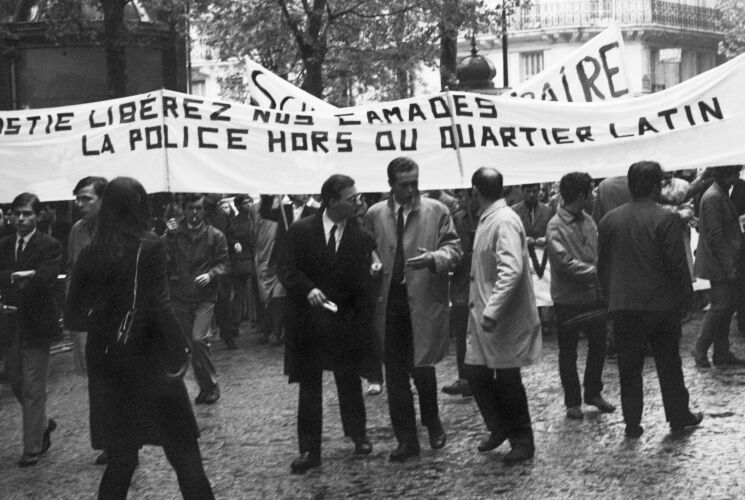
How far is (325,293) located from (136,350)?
7.51 feet

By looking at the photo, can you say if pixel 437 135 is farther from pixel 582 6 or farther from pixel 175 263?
pixel 582 6

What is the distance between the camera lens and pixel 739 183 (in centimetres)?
1407

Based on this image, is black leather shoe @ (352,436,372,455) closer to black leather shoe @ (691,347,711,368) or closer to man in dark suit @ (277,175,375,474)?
man in dark suit @ (277,175,375,474)

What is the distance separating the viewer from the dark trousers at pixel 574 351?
1018 centimetres

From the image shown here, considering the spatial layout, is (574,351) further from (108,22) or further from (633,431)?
(108,22)

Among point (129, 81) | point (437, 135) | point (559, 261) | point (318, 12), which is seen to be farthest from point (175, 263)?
point (129, 81)

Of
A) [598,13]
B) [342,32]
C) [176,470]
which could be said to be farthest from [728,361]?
[598,13]

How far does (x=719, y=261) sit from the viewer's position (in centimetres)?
1237

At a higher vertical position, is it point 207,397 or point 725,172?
point 725,172

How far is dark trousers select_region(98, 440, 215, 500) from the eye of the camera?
22.3 feet

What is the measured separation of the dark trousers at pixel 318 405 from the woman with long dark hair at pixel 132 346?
79.1 inches

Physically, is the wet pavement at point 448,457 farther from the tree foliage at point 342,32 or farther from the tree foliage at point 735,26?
the tree foliage at point 735,26

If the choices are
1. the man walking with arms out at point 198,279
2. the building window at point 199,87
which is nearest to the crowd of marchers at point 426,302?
the man walking with arms out at point 198,279

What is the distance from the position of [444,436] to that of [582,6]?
5239cm
